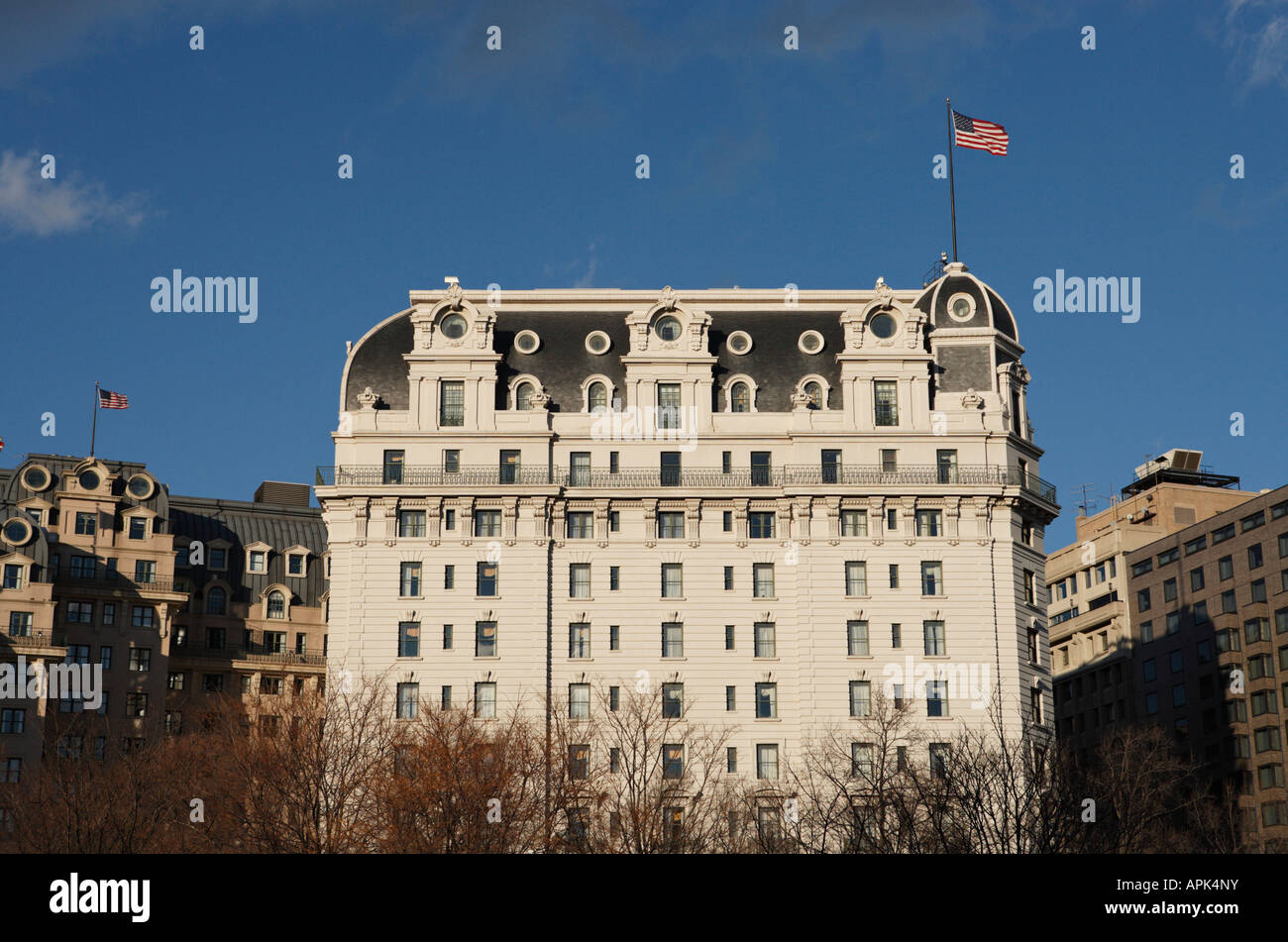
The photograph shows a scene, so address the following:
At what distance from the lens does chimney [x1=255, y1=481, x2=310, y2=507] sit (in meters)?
158

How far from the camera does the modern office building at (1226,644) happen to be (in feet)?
464

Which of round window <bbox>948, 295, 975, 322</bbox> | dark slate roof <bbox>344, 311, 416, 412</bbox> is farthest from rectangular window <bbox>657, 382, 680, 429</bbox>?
round window <bbox>948, 295, 975, 322</bbox>

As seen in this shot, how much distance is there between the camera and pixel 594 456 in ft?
378

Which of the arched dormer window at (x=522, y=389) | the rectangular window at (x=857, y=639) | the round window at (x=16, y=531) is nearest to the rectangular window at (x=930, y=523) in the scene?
the rectangular window at (x=857, y=639)

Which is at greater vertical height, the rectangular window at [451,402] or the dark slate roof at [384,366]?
the dark slate roof at [384,366]

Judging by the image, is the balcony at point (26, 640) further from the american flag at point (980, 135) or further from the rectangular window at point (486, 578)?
the american flag at point (980, 135)

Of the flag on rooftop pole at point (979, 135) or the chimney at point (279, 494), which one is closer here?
the flag on rooftop pole at point (979, 135)

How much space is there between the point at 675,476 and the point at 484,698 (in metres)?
18.7

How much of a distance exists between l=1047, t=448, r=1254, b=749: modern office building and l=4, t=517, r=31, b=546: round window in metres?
93.3

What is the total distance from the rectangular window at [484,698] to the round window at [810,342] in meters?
30.6

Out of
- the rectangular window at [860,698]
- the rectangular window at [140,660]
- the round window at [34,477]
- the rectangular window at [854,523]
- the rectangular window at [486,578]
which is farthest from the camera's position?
the round window at [34,477]

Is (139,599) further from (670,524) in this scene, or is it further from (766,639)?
(766,639)
